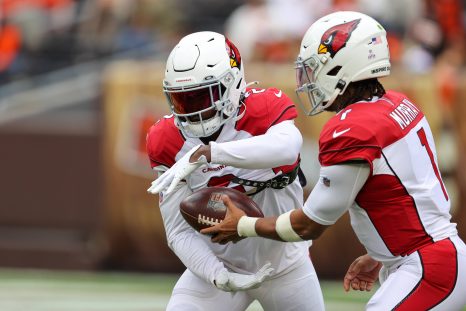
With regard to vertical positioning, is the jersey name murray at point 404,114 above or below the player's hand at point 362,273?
above

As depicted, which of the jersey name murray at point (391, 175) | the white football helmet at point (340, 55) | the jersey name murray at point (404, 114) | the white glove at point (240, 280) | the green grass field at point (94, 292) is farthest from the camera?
the green grass field at point (94, 292)

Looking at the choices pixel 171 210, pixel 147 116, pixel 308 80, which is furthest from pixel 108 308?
pixel 308 80

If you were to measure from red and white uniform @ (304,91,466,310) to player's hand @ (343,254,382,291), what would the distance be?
1.39ft

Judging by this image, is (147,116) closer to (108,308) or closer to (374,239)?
(108,308)

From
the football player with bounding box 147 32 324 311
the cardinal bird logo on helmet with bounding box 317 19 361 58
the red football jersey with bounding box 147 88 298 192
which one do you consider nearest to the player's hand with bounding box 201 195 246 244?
the football player with bounding box 147 32 324 311

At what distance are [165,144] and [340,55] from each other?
840 mm

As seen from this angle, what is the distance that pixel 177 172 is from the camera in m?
4.05

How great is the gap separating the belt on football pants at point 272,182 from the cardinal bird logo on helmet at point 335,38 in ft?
2.04

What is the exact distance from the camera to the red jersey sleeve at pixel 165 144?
172 inches

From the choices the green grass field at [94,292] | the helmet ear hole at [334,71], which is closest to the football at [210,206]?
the helmet ear hole at [334,71]

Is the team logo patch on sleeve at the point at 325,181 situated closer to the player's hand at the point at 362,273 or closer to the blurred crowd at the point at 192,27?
the player's hand at the point at 362,273

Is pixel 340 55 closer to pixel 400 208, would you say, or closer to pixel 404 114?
pixel 404 114

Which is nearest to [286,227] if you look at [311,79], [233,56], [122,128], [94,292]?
[311,79]

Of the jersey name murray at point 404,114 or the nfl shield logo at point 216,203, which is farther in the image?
the nfl shield logo at point 216,203
